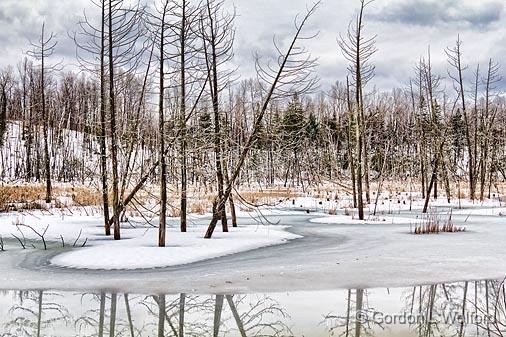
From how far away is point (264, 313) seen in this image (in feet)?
18.6

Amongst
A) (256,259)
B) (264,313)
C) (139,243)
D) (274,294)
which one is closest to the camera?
(264,313)

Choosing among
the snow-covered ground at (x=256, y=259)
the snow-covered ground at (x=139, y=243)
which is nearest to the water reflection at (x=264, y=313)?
the snow-covered ground at (x=256, y=259)

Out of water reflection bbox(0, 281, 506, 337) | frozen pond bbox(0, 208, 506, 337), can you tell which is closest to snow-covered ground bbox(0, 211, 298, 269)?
frozen pond bbox(0, 208, 506, 337)

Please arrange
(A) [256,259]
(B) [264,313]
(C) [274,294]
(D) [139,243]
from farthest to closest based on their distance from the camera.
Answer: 1. (D) [139,243]
2. (A) [256,259]
3. (C) [274,294]
4. (B) [264,313]

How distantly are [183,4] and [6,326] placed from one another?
7.52m

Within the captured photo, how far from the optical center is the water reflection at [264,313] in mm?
5004

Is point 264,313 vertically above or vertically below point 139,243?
below

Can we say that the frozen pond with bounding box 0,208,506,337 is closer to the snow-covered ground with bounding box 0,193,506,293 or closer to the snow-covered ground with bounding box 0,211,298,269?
the snow-covered ground with bounding box 0,193,506,293

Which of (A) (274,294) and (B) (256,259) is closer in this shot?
(A) (274,294)

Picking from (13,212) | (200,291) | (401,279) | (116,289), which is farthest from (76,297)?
(13,212)

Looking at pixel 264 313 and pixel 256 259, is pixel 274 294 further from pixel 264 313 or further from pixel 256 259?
pixel 256 259

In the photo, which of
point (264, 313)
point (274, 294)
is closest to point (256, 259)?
point (274, 294)

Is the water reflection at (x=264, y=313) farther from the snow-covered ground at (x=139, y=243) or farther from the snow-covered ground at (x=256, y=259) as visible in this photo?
the snow-covered ground at (x=139, y=243)

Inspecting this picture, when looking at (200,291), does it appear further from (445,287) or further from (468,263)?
(468,263)
